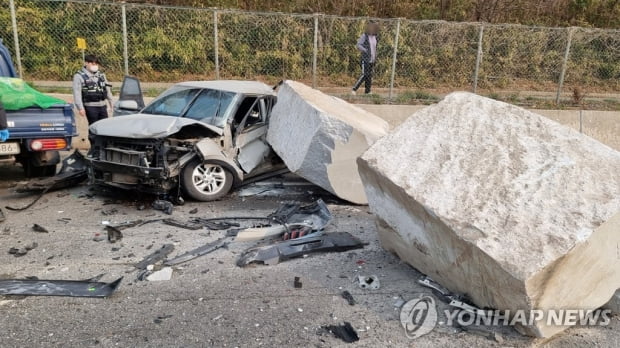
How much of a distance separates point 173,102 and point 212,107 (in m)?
0.74

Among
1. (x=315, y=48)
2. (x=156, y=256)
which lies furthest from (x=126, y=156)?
(x=315, y=48)

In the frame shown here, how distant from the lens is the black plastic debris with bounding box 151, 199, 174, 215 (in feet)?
18.2

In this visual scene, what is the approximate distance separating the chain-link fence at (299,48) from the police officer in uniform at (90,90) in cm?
311

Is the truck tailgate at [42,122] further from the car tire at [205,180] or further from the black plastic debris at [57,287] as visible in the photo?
the black plastic debris at [57,287]

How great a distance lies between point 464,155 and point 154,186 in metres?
3.76

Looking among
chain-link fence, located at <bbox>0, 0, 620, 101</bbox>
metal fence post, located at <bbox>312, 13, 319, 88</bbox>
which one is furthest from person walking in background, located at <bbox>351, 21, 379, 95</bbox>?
metal fence post, located at <bbox>312, 13, 319, 88</bbox>

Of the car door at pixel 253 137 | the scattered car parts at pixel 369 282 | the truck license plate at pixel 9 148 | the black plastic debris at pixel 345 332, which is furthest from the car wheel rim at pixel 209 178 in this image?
the black plastic debris at pixel 345 332

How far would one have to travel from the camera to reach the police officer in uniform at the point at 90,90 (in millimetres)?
7473

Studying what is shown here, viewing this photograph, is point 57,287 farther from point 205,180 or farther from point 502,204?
point 502,204

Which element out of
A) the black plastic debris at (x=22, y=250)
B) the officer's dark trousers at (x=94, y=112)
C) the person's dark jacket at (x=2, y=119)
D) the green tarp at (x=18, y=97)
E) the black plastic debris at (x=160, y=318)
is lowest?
the black plastic debris at (x=22, y=250)

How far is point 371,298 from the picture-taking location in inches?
140

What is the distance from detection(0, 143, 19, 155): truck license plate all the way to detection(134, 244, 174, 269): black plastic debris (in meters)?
2.97

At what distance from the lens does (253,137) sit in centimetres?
675

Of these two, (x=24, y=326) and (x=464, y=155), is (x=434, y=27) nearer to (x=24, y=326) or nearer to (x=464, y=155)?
(x=464, y=155)
